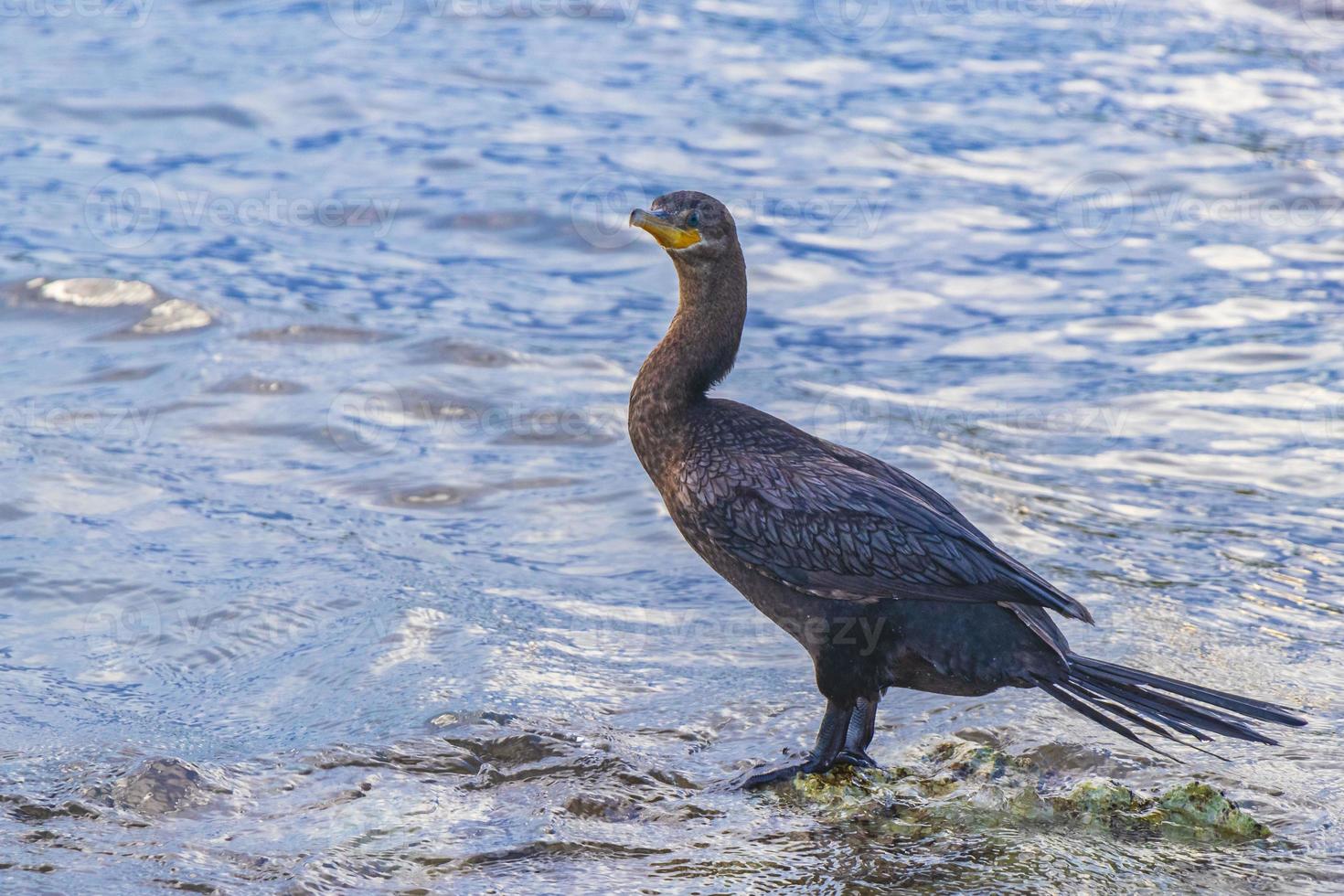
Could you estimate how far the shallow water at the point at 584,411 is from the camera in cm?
469

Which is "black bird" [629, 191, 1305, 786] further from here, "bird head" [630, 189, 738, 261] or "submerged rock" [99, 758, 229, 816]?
"submerged rock" [99, 758, 229, 816]

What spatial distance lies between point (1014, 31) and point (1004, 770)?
14381 mm

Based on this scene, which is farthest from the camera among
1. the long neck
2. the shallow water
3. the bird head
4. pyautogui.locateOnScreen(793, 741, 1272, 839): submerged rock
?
the long neck

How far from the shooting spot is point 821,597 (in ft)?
15.5

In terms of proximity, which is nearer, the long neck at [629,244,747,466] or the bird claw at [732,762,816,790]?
the bird claw at [732,762,816,790]

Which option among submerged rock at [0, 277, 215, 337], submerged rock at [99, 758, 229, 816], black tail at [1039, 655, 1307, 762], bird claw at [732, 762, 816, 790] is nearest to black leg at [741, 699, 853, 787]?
bird claw at [732, 762, 816, 790]

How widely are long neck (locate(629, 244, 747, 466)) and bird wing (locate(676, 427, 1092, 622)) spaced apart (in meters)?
0.22

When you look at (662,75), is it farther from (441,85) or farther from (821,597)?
(821,597)

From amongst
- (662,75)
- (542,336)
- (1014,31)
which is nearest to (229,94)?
(662,75)

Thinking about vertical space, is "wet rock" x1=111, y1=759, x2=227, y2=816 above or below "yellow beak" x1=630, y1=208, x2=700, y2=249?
below

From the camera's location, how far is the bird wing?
179 inches

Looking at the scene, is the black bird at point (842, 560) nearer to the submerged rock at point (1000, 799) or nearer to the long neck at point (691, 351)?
the long neck at point (691, 351)

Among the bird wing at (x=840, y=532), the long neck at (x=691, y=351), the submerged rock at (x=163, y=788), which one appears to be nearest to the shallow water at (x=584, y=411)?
the submerged rock at (x=163, y=788)

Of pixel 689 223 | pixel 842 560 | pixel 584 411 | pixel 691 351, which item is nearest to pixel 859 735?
pixel 842 560
